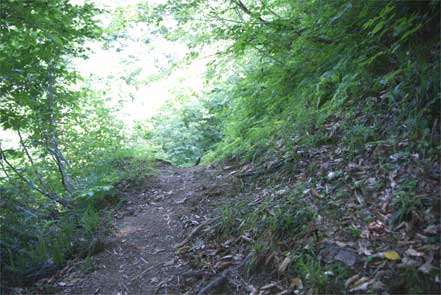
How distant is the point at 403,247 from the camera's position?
8.94 ft

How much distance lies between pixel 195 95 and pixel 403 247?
10910 millimetres

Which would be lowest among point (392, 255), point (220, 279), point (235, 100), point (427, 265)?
point (427, 265)

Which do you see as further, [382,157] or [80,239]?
[80,239]

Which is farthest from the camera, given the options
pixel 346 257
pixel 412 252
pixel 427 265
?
pixel 346 257

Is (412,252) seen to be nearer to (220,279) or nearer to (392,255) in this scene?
(392,255)

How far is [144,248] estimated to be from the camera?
4.63m

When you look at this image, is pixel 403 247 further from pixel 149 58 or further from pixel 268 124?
pixel 149 58

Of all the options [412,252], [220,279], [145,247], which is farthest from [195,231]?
[412,252]

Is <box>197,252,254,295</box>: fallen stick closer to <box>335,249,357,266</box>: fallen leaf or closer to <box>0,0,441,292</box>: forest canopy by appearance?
<box>335,249,357,266</box>: fallen leaf

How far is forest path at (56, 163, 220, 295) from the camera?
3861 millimetres

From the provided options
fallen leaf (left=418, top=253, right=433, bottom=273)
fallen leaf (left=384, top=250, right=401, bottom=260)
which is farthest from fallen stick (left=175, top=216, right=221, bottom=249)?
fallen leaf (left=418, top=253, right=433, bottom=273)

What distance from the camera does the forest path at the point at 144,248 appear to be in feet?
12.7

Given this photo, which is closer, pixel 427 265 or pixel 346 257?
pixel 427 265

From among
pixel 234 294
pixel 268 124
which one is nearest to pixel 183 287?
pixel 234 294
